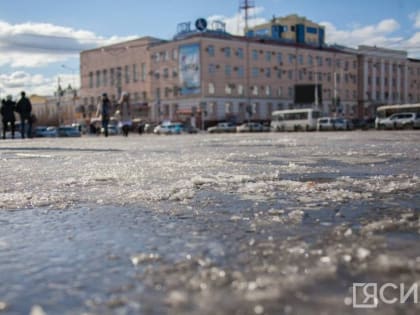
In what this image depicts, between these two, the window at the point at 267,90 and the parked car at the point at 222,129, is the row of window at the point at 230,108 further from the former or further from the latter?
the parked car at the point at 222,129

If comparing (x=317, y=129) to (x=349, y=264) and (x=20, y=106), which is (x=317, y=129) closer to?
(x=20, y=106)

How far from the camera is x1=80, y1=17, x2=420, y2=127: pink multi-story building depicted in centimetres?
5816

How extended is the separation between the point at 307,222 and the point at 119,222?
3.49ft

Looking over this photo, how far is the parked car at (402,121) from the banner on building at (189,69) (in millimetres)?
23525

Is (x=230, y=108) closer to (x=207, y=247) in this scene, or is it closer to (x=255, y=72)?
(x=255, y=72)

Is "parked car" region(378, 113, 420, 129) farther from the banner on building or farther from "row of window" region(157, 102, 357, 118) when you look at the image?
the banner on building

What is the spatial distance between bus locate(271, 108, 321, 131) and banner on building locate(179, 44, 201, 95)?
1274 centimetres

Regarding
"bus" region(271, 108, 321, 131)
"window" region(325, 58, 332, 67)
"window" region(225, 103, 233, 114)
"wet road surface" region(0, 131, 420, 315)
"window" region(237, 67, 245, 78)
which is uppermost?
"window" region(325, 58, 332, 67)

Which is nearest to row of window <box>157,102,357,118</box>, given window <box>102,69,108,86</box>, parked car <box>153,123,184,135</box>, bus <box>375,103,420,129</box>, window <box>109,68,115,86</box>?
parked car <box>153,123,184,135</box>

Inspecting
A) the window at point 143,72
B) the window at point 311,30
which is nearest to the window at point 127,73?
the window at point 143,72

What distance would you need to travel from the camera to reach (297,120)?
47031 mm

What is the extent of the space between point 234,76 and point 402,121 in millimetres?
25225

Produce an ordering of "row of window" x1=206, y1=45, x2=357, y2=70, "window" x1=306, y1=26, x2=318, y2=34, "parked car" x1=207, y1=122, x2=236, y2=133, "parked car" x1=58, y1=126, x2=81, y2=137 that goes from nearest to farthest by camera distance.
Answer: "parked car" x1=58, y1=126, x2=81, y2=137, "parked car" x1=207, y1=122, x2=236, y2=133, "row of window" x1=206, y1=45, x2=357, y2=70, "window" x1=306, y1=26, x2=318, y2=34

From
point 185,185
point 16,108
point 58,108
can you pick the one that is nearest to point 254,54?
point 58,108
